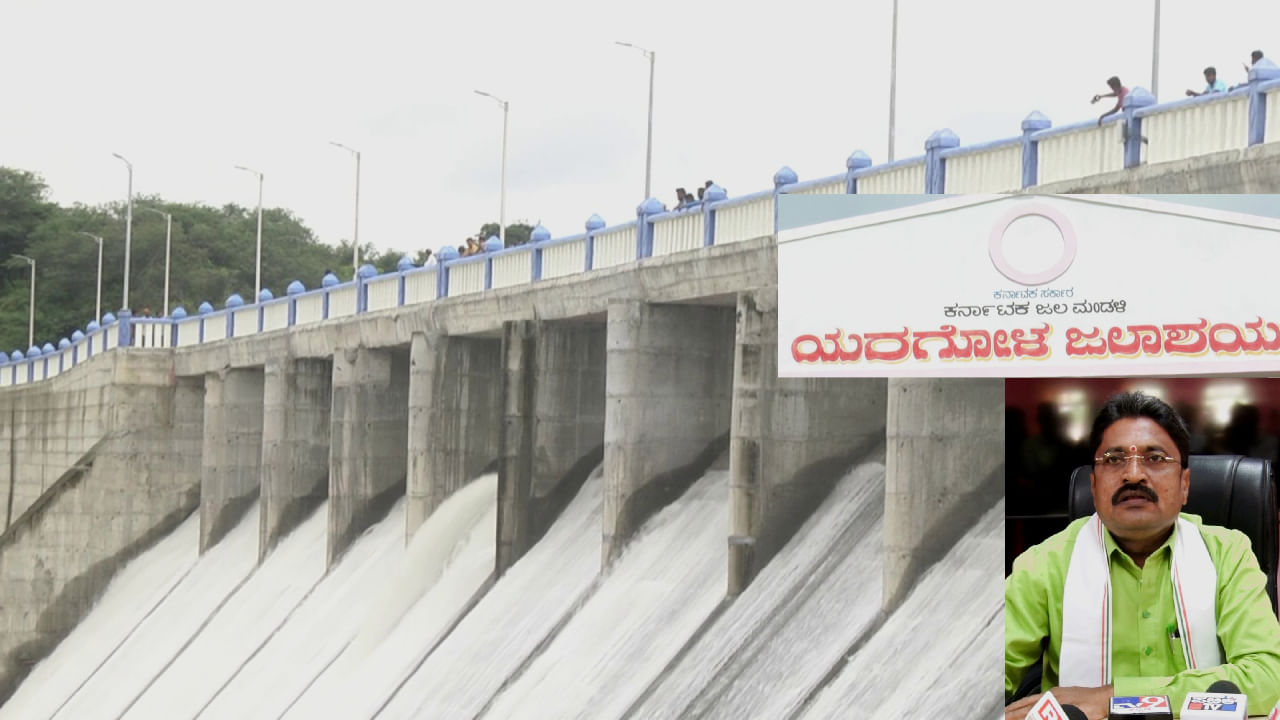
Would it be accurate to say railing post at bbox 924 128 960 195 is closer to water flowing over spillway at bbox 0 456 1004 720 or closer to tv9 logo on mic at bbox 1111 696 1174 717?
water flowing over spillway at bbox 0 456 1004 720

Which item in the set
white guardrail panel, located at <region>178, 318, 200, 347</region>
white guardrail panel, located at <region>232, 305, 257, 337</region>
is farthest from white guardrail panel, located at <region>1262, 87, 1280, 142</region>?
white guardrail panel, located at <region>178, 318, 200, 347</region>

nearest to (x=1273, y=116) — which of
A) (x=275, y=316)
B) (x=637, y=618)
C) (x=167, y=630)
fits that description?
(x=637, y=618)

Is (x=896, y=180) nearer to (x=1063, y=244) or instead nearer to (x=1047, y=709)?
(x=1063, y=244)

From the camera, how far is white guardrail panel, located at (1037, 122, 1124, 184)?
66.7ft

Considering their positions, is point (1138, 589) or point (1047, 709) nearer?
point (1047, 709)

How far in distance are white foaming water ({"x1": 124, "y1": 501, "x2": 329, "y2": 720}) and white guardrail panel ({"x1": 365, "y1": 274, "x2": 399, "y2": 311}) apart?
5.32 meters

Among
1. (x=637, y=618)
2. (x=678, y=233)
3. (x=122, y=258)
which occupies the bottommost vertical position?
(x=637, y=618)

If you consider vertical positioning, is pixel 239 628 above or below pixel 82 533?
below

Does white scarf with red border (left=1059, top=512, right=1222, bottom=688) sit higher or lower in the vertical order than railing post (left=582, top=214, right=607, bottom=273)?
lower

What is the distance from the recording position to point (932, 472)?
22219mm

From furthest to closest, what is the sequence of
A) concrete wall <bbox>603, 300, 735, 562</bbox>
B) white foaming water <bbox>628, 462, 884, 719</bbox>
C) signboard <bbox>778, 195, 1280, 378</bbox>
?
concrete wall <bbox>603, 300, 735, 562</bbox> < white foaming water <bbox>628, 462, 884, 719</bbox> < signboard <bbox>778, 195, 1280, 378</bbox>

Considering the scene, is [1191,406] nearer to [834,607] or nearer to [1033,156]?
[1033,156]

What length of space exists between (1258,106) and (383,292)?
27.6m

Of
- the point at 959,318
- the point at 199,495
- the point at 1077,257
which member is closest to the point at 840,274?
the point at 959,318
